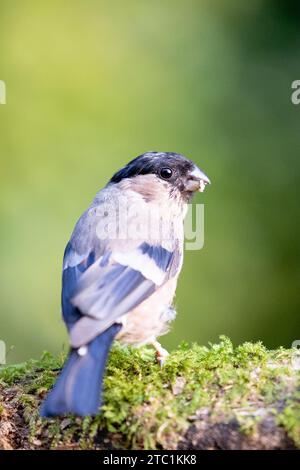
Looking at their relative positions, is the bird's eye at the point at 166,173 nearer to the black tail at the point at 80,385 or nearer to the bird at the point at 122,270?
the bird at the point at 122,270

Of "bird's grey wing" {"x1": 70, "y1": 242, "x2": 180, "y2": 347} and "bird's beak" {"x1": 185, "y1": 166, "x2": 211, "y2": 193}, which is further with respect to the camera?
"bird's beak" {"x1": 185, "y1": 166, "x2": 211, "y2": 193}

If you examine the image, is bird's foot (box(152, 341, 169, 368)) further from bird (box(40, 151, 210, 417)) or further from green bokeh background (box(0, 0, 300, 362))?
green bokeh background (box(0, 0, 300, 362))

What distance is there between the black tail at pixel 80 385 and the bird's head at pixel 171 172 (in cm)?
170

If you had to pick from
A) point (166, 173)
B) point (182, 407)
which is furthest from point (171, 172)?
point (182, 407)

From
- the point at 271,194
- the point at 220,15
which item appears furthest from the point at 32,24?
the point at 271,194

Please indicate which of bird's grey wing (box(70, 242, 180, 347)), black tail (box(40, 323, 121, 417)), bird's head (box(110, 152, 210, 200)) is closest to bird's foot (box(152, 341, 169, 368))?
bird's grey wing (box(70, 242, 180, 347))

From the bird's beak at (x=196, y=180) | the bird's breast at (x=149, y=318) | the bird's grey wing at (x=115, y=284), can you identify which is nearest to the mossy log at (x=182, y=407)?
the bird's breast at (x=149, y=318)

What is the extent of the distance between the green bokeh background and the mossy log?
3006 millimetres

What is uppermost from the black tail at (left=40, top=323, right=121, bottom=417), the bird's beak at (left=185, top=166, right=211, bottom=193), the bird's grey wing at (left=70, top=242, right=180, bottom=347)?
the bird's beak at (left=185, top=166, right=211, bottom=193)

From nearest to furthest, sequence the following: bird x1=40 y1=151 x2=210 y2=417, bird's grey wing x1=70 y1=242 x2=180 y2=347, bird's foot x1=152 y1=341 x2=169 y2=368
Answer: bird x1=40 y1=151 x2=210 y2=417 < bird's grey wing x1=70 y1=242 x2=180 y2=347 < bird's foot x1=152 y1=341 x2=169 y2=368

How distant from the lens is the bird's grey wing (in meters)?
3.16

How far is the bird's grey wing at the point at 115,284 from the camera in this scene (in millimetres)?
3160

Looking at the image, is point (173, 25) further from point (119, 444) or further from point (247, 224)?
point (119, 444)

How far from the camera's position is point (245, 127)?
703 cm
